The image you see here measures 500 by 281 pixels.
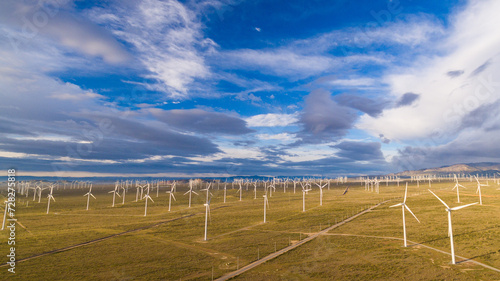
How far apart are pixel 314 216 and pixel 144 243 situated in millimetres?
76345

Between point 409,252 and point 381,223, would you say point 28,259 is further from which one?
point 381,223

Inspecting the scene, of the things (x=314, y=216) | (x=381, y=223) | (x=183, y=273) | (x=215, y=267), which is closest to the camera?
(x=183, y=273)

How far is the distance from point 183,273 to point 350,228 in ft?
209

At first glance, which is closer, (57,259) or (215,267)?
(215,267)

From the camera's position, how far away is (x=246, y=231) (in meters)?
91.1

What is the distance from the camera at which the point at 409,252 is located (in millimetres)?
62531

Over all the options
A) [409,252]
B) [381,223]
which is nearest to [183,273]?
[409,252]

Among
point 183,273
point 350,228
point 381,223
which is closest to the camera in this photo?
point 183,273

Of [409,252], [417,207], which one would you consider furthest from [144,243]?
[417,207]

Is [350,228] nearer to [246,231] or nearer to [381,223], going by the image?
[381,223]

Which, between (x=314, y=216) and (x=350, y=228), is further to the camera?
(x=314, y=216)

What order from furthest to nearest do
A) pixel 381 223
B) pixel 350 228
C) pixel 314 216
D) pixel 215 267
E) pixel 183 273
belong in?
pixel 314 216
pixel 381 223
pixel 350 228
pixel 215 267
pixel 183 273

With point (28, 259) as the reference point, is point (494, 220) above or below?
above

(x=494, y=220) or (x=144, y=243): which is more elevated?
(x=494, y=220)
